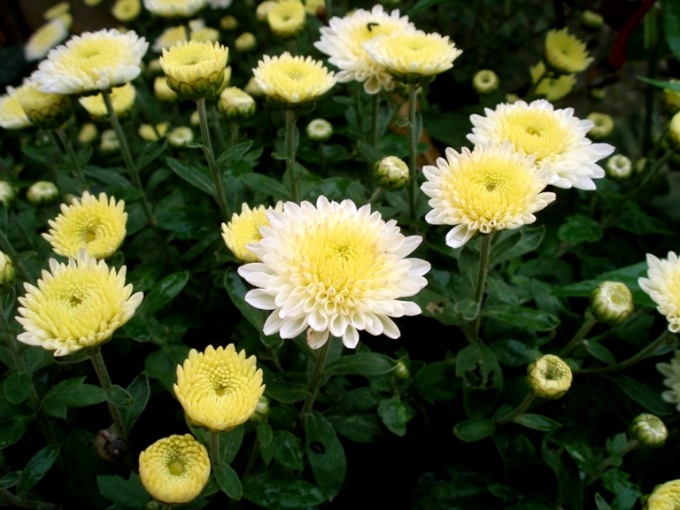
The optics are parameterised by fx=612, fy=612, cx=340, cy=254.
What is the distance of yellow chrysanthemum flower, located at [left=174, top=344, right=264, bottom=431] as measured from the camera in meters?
0.73

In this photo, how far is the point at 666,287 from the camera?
3.09 feet

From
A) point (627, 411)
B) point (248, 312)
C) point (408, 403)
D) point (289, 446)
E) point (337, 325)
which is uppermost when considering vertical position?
point (337, 325)

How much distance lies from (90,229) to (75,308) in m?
0.26

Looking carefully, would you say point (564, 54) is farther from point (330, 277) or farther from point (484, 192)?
point (330, 277)

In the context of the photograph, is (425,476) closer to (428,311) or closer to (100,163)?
(428,311)

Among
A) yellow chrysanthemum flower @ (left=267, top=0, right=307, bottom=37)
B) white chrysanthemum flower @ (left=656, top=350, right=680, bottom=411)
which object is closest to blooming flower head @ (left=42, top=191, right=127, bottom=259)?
yellow chrysanthemum flower @ (left=267, top=0, right=307, bottom=37)

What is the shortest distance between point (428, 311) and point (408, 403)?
0.58 feet

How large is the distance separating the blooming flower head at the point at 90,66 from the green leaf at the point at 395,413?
751 millimetres

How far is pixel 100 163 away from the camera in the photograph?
179cm

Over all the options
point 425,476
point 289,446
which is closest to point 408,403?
point 425,476

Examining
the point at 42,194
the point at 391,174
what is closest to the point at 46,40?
the point at 42,194

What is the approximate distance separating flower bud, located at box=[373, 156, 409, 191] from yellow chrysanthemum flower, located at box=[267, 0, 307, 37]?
1.84 ft

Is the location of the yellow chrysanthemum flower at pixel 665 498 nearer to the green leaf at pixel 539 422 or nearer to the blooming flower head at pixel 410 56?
the green leaf at pixel 539 422

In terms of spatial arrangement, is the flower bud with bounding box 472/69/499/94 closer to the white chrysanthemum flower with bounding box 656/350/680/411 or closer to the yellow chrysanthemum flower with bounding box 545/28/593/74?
the yellow chrysanthemum flower with bounding box 545/28/593/74
